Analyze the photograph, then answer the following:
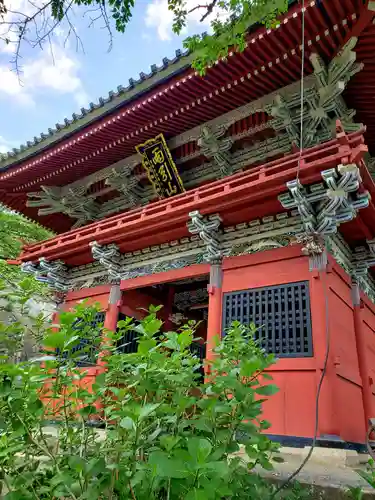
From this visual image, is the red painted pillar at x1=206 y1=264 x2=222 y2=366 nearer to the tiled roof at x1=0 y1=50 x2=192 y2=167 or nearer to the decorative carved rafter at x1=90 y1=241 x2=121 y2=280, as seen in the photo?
the decorative carved rafter at x1=90 y1=241 x2=121 y2=280

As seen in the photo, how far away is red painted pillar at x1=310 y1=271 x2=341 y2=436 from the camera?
5246 mm

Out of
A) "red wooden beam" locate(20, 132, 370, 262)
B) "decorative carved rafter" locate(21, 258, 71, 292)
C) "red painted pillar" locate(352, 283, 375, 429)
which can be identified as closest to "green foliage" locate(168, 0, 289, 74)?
"red wooden beam" locate(20, 132, 370, 262)

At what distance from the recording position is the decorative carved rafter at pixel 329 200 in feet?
18.8

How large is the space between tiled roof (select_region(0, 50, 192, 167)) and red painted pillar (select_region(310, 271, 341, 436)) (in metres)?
4.82

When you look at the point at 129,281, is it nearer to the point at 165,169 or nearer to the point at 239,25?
the point at 165,169

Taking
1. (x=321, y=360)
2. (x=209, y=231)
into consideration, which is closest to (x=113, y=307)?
(x=209, y=231)

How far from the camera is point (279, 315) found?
6355 millimetres

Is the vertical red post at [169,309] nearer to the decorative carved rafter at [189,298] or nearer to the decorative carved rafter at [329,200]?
the decorative carved rafter at [189,298]

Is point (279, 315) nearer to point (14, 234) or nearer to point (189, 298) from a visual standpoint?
point (189, 298)

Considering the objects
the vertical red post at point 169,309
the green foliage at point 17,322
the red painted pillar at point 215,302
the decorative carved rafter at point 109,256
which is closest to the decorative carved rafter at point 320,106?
the red painted pillar at point 215,302

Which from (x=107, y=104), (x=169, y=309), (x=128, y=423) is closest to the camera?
(x=128, y=423)

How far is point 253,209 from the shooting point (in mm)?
6992

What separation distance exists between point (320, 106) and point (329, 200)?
2120mm

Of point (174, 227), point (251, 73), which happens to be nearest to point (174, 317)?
point (174, 227)
